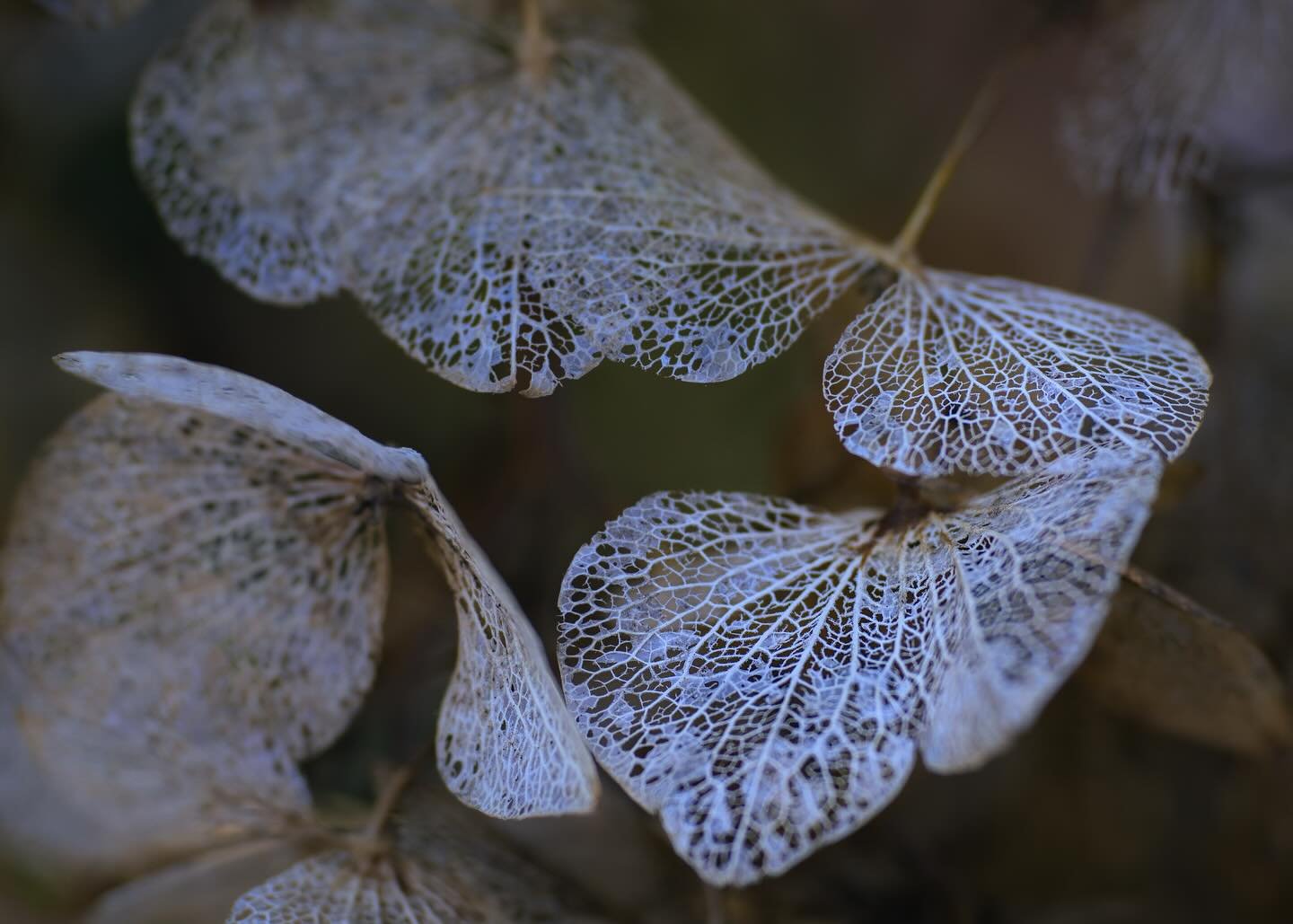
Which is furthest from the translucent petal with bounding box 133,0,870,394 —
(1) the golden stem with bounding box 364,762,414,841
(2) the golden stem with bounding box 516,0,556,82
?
(1) the golden stem with bounding box 364,762,414,841

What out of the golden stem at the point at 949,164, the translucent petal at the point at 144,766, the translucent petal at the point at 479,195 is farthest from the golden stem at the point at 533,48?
the translucent petal at the point at 144,766

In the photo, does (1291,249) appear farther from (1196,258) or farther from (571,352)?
(571,352)

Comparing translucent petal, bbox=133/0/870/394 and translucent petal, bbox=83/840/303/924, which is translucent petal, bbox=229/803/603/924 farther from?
translucent petal, bbox=133/0/870/394

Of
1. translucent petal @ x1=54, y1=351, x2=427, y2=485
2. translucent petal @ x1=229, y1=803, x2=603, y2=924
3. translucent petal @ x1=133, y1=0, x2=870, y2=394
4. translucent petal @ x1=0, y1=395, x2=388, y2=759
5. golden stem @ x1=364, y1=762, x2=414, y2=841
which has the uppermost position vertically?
translucent petal @ x1=133, y1=0, x2=870, y2=394

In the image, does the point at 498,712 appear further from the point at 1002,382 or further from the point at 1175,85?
the point at 1175,85

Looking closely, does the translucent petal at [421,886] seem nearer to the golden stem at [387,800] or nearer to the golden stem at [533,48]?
the golden stem at [387,800]

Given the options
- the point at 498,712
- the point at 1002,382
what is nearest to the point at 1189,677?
the point at 1002,382
